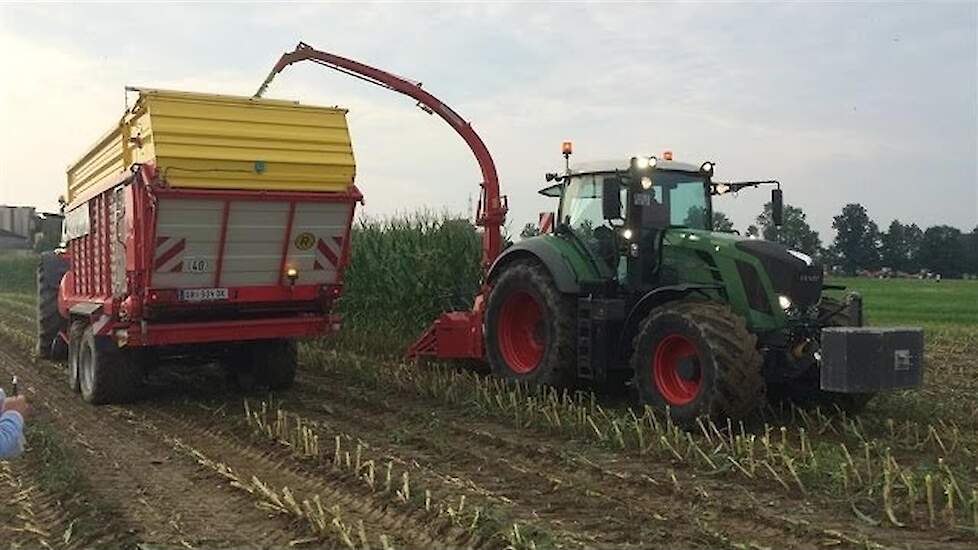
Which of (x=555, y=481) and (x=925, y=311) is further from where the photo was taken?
(x=925, y=311)

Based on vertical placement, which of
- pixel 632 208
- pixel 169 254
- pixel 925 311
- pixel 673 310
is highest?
pixel 632 208

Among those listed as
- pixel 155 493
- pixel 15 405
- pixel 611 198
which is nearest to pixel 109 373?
pixel 155 493

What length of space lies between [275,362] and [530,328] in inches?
101

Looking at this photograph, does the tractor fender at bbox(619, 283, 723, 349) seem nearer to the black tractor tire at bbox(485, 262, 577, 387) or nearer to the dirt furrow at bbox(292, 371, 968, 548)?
the black tractor tire at bbox(485, 262, 577, 387)

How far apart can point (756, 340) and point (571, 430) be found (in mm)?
1475

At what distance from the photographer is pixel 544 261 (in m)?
8.27

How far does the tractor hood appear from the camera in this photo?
6934 millimetres

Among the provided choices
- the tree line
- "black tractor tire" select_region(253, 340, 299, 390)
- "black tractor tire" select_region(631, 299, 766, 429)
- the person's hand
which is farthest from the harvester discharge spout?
the tree line

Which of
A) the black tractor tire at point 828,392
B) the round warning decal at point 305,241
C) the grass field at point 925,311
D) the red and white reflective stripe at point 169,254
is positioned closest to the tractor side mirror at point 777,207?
the black tractor tire at point 828,392

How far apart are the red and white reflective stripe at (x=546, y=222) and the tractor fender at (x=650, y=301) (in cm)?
186

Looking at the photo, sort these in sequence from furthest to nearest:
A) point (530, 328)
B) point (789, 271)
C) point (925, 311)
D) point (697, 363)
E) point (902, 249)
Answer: point (902, 249)
point (925, 311)
point (530, 328)
point (789, 271)
point (697, 363)

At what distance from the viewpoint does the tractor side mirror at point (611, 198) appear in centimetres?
747

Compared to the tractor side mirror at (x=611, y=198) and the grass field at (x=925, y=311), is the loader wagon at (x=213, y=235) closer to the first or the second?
the tractor side mirror at (x=611, y=198)

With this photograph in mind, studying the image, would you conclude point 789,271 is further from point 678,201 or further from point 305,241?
point 305,241
